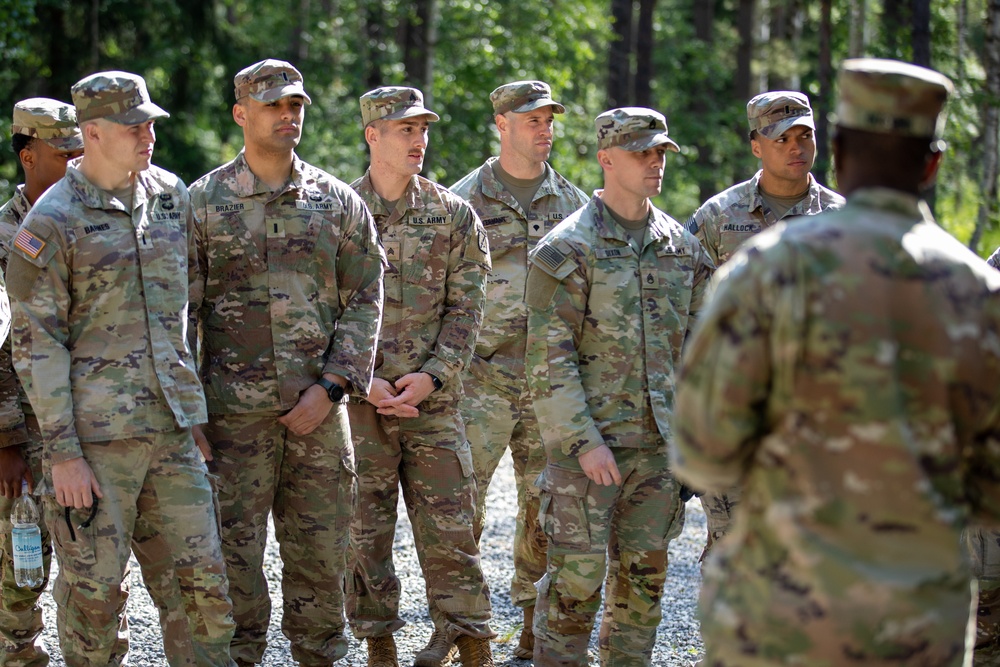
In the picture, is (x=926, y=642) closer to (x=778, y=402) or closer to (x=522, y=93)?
(x=778, y=402)

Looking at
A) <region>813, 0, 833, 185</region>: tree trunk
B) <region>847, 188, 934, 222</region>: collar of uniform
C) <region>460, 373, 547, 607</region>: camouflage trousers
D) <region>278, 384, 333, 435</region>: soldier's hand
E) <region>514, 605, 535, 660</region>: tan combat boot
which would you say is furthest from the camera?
<region>813, 0, 833, 185</region>: tree trunk

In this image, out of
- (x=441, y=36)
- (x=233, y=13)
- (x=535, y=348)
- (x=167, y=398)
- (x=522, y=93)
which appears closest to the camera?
(x=167, y=398)

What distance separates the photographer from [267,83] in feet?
17.4

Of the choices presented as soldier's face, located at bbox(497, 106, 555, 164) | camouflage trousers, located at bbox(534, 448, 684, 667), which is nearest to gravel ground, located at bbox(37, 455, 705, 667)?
camouflage trousers, located at bbox(534, 448, 684, 667)

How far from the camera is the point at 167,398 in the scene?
4672 millimetres

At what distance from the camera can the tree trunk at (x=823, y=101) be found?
57.6 feet

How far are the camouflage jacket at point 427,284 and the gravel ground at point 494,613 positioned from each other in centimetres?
141

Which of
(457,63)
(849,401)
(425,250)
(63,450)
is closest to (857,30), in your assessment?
(457,63)

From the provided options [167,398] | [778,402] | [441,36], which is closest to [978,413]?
[778,402]

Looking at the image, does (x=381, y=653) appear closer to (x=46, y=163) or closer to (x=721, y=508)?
(x=721, y=508)

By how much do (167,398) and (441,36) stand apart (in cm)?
1444

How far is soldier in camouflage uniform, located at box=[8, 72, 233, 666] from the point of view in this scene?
453 centimetres

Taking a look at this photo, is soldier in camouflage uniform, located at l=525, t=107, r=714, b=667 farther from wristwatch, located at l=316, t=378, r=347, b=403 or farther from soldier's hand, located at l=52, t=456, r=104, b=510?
soldier's hand, located at l=52, t=456, r=104, b=510

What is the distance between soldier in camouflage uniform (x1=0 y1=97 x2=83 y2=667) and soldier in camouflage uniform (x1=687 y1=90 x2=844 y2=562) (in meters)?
3.03
